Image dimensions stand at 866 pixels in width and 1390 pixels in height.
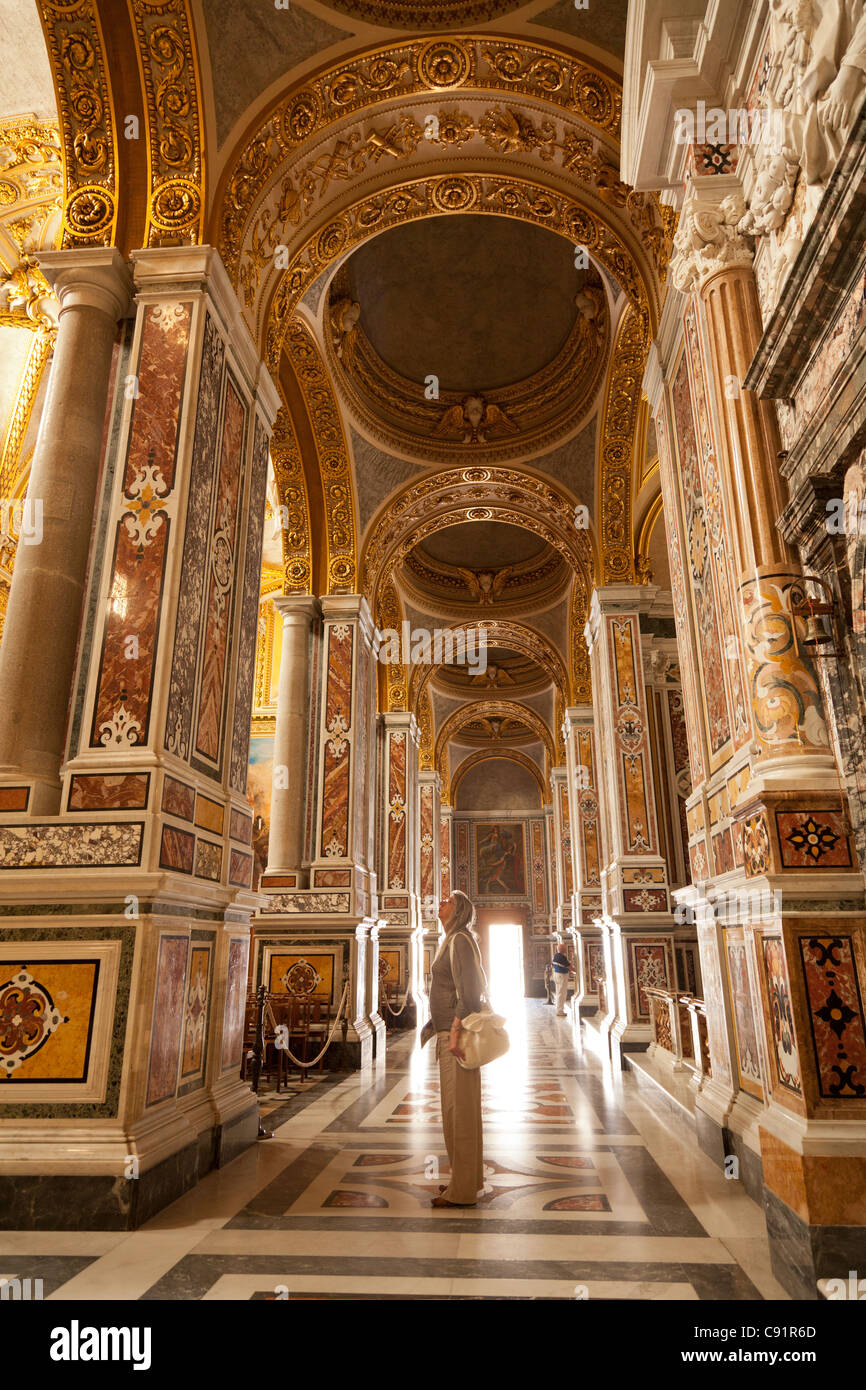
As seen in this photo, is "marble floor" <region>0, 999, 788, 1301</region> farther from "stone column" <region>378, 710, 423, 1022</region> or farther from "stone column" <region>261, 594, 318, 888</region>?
"stone column" <region>378, 710, 423, 1022</region>

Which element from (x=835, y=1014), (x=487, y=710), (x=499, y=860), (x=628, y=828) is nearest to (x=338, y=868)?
(x=628, y=828)

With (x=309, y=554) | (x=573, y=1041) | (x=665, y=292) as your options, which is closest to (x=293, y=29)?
(x=665, y=292)

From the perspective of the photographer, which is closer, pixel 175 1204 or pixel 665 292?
pixel 175 1204

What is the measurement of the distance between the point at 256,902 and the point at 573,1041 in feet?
24.3

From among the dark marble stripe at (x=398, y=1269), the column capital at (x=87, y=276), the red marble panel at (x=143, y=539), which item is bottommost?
the dark marble stripe at (x=398, y=1269)

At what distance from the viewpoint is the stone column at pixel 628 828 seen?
9633 millimetres

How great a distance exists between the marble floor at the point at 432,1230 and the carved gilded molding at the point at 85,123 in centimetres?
570

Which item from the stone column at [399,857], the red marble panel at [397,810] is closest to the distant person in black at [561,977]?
the stone column at [399,857]

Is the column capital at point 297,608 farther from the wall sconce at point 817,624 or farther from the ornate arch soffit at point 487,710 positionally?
the ornate arch soffit at point 487,710

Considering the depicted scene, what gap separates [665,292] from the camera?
5.95m

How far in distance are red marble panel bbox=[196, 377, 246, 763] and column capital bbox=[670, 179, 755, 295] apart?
3193mm

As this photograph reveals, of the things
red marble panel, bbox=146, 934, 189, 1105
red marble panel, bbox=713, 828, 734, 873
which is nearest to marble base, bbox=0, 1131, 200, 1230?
red marble panel, bbox=146, 934, 189, 1105

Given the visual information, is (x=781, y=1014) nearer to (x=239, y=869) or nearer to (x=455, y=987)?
(x=455, y=987)
